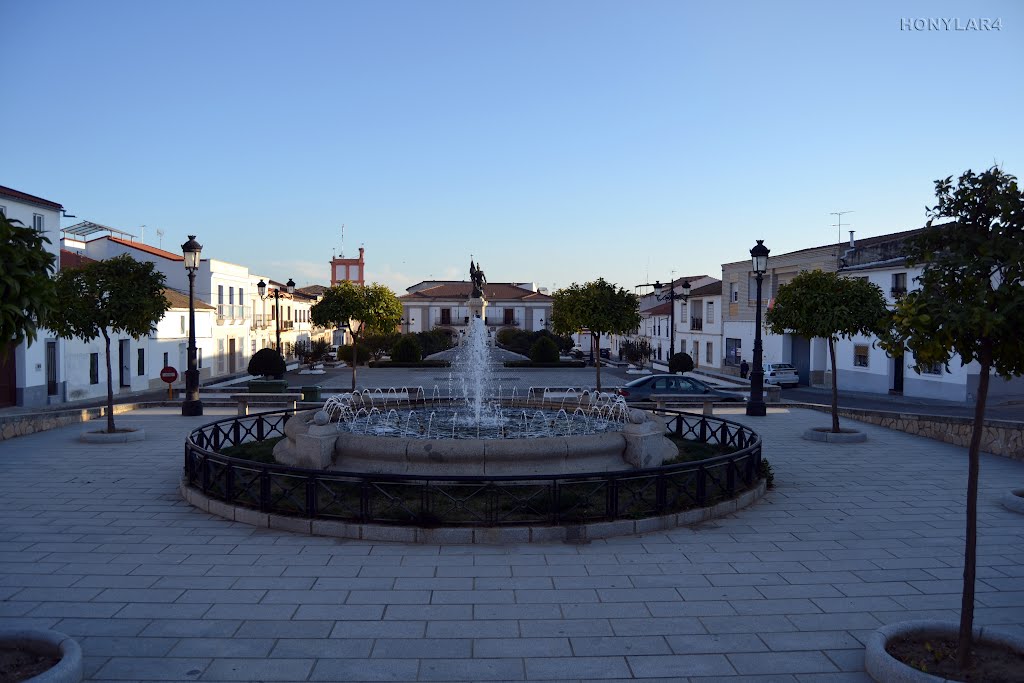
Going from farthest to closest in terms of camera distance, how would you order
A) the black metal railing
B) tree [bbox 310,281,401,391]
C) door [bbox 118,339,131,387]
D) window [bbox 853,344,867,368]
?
window [bbox 853,344,867,368], door [bbox 118,339,131,387], tree [bbox 310,281,401,391], the black metal railing

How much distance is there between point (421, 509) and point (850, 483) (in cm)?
723

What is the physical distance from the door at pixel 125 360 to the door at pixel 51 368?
4.52 meters

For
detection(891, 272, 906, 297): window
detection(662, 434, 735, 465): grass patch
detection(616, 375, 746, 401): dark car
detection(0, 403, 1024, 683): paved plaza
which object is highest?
detection(891, 272, 906, 297): window

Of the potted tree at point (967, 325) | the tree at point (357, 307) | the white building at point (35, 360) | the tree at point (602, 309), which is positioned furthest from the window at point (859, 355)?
the white building at point (35, 360)

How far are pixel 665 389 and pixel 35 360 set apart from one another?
22574mm

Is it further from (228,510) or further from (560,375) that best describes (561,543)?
(560,375)

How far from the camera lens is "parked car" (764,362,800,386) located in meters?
34.0

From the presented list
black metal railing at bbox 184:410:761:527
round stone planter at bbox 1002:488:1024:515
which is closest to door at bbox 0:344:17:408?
black metal railing at bbox 184:410:761:527

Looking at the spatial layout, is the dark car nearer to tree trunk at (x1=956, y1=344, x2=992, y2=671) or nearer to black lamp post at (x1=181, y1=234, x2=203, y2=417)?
black lamp post at (x1=181, y1=234, x2=203, y2=417)

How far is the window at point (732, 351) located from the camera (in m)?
41.6

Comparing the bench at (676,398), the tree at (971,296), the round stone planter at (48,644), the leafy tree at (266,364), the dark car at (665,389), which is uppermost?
the tree at (971,296)

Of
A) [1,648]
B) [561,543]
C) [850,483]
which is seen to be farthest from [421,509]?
[850,483]

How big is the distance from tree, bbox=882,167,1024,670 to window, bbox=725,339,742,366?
37.6m

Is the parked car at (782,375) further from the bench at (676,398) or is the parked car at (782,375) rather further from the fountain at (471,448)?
the fountain at (471,448)
